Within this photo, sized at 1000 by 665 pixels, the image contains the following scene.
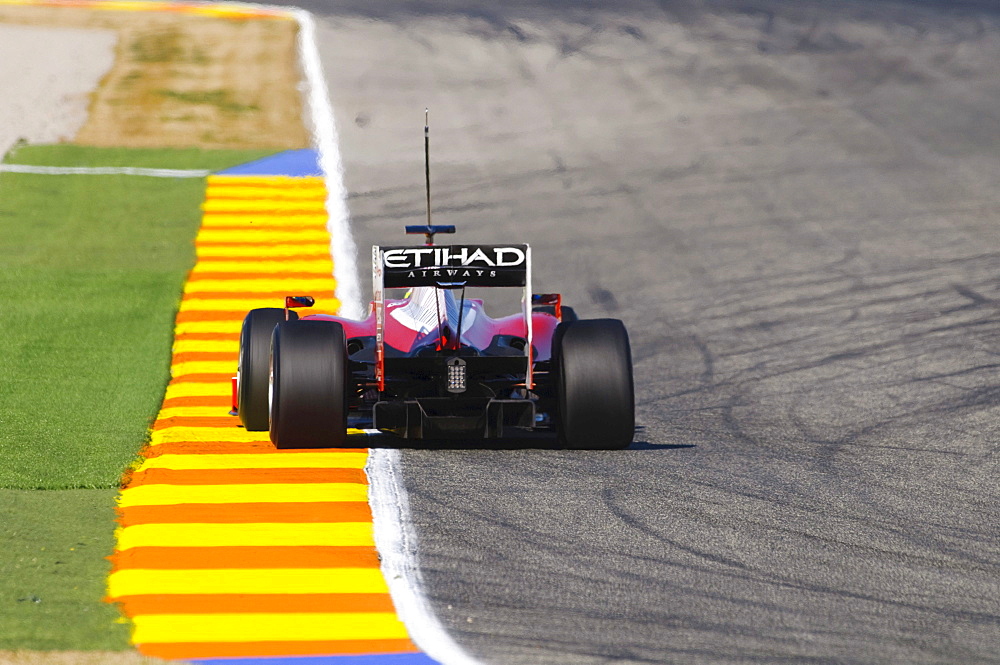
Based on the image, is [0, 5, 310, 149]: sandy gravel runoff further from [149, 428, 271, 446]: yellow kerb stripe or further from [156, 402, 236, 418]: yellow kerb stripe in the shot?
[149, 428, 271, 446]: yellow kerb stripe

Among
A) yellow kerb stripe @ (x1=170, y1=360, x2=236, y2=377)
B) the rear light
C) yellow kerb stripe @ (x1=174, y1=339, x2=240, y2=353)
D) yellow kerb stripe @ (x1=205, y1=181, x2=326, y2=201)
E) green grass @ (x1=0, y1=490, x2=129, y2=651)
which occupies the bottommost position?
yellow kerb stripe @ (x1=170, y1=360, x2=236, y2=377)

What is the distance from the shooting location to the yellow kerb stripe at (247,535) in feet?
26.0

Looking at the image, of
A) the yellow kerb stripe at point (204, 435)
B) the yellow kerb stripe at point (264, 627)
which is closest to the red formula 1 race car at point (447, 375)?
the yellow kerb stripe at point (204, 435)

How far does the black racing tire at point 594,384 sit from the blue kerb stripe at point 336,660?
3.76 metres

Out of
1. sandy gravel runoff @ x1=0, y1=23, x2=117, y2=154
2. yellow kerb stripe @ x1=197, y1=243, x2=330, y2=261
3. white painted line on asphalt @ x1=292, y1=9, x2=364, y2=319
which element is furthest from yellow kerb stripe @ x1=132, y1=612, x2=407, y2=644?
sandy gravel runoff @ x1=0, y1=23, x2=117, y2=154

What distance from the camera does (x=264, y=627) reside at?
6.62 metres

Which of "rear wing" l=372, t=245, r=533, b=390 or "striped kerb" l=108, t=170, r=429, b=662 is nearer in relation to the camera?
"striped kerb" l=108, t=170, r=429, b=662

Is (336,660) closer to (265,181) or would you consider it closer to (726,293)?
(726,293)

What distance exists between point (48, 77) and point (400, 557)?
1978cm

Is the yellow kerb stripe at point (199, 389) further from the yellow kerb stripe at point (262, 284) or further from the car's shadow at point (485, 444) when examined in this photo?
the yellow kerb stripe at point (262, 284)

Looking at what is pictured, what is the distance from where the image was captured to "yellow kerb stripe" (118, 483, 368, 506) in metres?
8.82

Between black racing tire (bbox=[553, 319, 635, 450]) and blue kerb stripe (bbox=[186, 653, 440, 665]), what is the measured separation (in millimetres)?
3763

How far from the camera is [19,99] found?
2383 cm

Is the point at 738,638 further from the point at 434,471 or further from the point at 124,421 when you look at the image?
the point at 124,421
